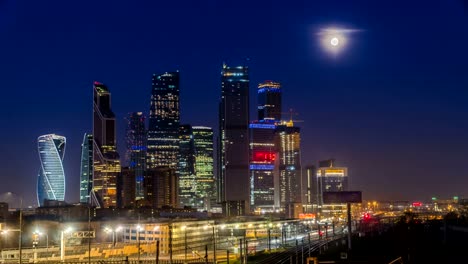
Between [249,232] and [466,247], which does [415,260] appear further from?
[249,232]

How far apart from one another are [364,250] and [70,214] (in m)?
120

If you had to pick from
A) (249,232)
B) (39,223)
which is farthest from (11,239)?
(249,232)

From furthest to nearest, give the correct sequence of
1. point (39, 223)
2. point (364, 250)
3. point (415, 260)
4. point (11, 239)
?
1. point (39, 223)
2. point (11, 239)
3. point (364, 250)
4. point (415, 260)

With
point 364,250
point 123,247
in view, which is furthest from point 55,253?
point 364,250

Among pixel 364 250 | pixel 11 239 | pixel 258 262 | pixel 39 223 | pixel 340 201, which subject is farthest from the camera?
pixel 39 223

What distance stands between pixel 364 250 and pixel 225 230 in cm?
3896

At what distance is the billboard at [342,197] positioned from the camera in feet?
282

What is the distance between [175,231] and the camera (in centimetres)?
8831

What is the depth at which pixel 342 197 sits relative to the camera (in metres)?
86.9

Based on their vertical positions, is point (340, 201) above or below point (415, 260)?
above

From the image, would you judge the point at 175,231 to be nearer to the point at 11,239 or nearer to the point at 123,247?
the point at 123,247

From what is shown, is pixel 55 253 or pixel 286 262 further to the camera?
pixel 55 253

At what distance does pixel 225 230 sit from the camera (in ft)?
359

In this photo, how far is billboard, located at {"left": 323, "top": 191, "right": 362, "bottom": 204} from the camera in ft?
282
